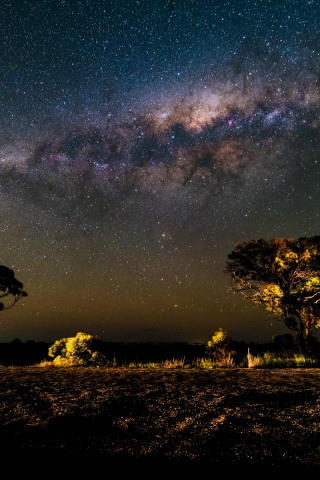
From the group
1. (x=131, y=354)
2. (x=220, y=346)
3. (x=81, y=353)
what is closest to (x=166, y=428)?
(x=81, y=353)

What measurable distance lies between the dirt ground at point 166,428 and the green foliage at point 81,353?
431 inches

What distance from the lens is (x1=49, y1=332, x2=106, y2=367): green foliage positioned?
14258 millimetres

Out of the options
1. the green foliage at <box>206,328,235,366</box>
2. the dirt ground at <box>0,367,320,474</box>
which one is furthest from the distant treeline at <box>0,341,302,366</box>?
the dirt ground at <box>0,367,320,474</box>

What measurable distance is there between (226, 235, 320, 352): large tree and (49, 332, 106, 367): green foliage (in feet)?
31.9

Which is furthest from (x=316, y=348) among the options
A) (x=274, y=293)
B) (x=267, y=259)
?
(x=267, y=259)

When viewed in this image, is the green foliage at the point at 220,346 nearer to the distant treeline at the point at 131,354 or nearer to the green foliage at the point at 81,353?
the distant treeline at the point at 131,354

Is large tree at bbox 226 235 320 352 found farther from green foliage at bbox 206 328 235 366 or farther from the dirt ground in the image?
the dirt ground

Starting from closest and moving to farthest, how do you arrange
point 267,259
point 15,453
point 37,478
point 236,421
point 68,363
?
1. point 37,478
2. point 15,453
3. point 236,421
4. point 68,363
5. point 267,259

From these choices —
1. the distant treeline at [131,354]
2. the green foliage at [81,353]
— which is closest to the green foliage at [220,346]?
the distant treeline at [131,354]

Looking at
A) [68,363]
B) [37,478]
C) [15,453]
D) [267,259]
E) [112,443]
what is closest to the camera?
[37,478]

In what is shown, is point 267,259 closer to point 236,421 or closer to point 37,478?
point 236,421

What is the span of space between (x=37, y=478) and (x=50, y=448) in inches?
21.0

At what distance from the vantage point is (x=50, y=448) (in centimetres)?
226

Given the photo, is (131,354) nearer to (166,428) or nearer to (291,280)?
(291,280)
